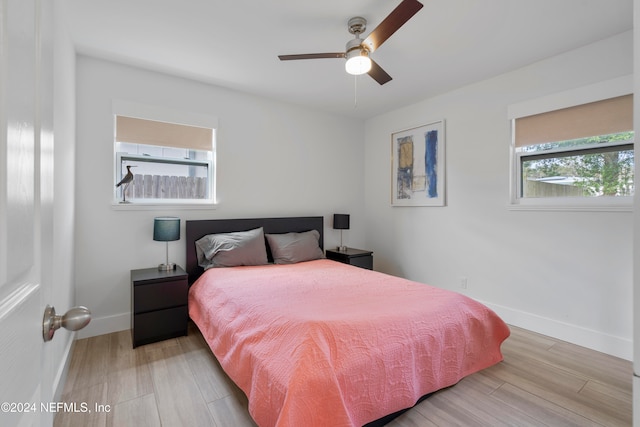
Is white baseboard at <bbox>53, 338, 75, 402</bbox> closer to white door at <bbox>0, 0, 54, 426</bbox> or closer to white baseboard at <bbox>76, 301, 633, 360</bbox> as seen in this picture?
white baseboard at <bbox>76, 301, 633, 360</bbox>

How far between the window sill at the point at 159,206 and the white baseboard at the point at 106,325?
1057mm

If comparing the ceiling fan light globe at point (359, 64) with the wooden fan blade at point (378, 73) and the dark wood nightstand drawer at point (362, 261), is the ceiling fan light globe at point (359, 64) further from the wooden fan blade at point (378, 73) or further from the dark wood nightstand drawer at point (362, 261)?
the dark wood nightstand drawer at point (362, 261)

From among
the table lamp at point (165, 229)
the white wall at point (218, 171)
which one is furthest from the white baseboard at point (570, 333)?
the table lamp at point (165, 229)

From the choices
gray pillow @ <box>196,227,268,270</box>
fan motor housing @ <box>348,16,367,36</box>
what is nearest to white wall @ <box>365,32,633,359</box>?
fan motor housing @ <box>348,16,367,36</box>

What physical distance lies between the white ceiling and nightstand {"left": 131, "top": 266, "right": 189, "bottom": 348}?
2.07 metres

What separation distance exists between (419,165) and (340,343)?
3027 millimetres

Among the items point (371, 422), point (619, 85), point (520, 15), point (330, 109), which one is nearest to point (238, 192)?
point (330, 109)

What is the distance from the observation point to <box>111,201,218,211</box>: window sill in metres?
2.89

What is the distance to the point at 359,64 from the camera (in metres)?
2.15

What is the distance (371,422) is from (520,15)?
2.91 metres

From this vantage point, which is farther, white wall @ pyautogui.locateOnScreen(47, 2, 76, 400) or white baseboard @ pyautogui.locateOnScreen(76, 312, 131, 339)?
white baseboard @ pyautogui.locateOnScreen(76, 312, 131, 339)

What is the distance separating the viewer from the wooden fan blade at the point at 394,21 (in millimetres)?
1617

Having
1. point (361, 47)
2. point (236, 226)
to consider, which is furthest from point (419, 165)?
point (236, 226)

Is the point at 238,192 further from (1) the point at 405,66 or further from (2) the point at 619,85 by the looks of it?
(2) the point at 619,85
